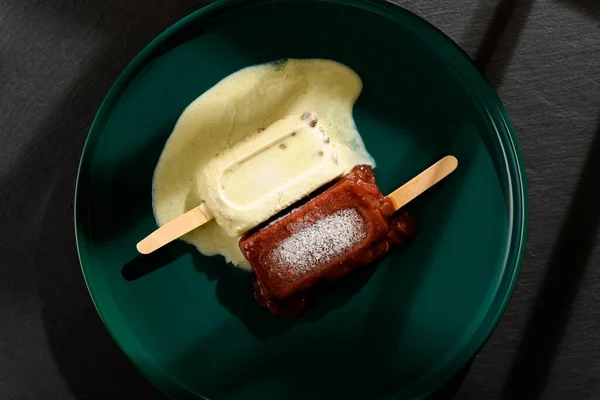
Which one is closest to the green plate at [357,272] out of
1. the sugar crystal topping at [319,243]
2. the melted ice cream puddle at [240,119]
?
the melted ice cream puddle at [240,119]

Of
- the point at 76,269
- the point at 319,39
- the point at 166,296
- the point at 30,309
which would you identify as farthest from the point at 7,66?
the point at 319,39

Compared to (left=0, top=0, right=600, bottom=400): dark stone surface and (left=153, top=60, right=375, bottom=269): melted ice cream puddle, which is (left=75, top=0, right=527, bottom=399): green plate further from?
(left=0, top=0, right=600, bottom=400): dark stone surface

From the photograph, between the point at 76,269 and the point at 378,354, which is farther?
the point at 76,269

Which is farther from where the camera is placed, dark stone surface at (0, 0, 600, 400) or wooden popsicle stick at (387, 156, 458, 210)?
dark stone surface at (0, 0, 600, 400)

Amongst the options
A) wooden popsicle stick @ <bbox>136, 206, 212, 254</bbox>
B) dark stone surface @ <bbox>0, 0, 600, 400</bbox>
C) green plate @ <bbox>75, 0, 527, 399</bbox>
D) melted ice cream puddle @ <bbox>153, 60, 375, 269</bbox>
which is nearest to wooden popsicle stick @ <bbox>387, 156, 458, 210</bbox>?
green plate @ <bbox>75, 0, 527, 399</bbox>

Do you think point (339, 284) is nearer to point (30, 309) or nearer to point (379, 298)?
point (379, 298)

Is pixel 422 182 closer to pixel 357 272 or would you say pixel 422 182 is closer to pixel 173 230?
pixel 357 272

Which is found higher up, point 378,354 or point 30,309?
point 30,309
